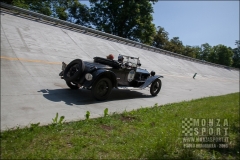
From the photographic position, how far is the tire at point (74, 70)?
6438mm

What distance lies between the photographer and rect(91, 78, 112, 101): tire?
6.61 meters

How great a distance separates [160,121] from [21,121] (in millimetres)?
3368

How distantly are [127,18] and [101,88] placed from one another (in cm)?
3355

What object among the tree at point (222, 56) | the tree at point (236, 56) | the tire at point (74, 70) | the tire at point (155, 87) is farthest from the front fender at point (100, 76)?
the tree at point (236, 56)

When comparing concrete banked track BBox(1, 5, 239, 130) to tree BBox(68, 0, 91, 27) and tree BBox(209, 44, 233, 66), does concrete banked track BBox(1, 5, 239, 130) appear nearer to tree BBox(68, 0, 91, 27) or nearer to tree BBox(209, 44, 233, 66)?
tree BBox(68, 0, 91, 27)

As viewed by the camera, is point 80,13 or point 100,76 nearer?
point 100,76

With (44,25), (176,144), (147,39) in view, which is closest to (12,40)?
(44,25)

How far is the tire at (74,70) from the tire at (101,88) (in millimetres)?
603

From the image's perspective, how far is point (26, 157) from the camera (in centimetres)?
307

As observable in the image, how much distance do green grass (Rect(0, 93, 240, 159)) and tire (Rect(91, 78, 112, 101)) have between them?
1.30m

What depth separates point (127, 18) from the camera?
38406 millimetres

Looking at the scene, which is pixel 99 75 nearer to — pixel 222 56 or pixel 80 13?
pixel 80 13

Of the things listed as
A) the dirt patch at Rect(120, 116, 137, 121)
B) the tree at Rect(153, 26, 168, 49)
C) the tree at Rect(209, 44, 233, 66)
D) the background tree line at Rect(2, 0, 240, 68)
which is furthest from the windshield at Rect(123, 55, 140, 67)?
the tree at Rect(209, 44, 233, 66)

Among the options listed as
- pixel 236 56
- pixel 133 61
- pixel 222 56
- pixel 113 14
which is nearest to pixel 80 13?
pixel 113 14
